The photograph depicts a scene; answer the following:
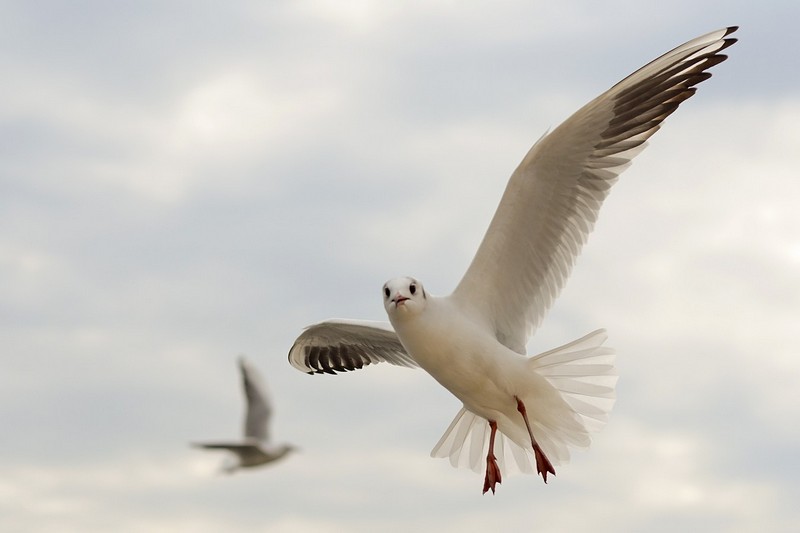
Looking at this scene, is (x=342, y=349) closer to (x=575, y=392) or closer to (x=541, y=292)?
(x=541, y=292)

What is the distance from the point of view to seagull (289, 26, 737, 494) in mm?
10414

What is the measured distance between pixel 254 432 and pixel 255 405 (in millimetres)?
247

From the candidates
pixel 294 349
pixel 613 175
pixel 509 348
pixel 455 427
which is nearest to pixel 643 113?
pixel 613 175

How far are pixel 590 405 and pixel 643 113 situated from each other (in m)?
2.18

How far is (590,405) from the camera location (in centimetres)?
1091

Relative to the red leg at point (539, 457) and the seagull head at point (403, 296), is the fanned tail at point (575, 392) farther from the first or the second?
the seagull head at point (403, 296)

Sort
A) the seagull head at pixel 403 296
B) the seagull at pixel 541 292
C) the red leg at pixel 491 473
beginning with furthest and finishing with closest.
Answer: the red leg at pixel 491 473 < the seagull at pixel 541 292 < the seagull head at pixel 403 296

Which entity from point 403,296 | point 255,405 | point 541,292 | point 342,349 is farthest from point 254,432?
point 541,292

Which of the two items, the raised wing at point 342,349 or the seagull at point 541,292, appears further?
the raised wing at point 342,349

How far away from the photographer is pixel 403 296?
10156 millimetres

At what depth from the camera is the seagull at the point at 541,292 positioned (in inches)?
410

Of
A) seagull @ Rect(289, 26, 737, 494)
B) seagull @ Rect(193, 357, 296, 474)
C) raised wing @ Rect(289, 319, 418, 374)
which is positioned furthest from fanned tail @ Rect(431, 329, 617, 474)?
seagull @ Rect(193, 357, 296, 474)

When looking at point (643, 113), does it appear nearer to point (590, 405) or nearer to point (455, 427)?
point (590, 405)

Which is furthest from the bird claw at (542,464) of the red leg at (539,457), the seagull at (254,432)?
the seagull at (254,432)
